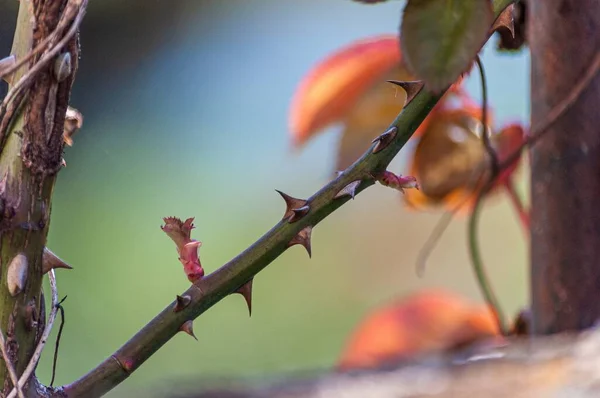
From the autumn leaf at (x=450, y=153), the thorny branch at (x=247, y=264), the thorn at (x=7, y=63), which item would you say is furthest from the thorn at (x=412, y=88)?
the autumn leaf at (x=450, y=153)

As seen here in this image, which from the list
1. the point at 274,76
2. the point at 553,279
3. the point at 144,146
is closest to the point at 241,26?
the point at 274,76

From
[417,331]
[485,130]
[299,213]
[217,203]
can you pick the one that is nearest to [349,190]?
[299,213]

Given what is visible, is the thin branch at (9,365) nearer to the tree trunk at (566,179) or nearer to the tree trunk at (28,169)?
the tree trunk at (28,169)

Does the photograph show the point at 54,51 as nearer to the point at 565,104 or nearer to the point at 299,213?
the point at 299,213

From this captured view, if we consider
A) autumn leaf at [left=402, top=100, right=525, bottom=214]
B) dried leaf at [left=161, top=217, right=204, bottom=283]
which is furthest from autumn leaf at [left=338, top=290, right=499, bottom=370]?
dried leaf at [left=161, top=217, right=204, bottom=283]

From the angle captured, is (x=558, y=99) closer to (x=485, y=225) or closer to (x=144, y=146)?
(x=144, y=146)

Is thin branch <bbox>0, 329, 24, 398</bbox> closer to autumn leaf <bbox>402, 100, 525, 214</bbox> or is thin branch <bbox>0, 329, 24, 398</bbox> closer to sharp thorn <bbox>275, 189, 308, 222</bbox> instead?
sharp thorn <bbox>275, 189, 308, 222</bbox>
